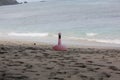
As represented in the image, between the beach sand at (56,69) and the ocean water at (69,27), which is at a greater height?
the ocean water at (69,27)

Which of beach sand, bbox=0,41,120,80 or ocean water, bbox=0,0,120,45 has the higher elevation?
ocean water, bbox=0,0,120,45

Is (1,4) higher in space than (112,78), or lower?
higher

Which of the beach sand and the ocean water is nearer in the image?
the beach sand

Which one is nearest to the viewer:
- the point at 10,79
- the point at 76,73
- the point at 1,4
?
the point at 10,79

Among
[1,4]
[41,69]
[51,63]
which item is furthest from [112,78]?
[1,4]

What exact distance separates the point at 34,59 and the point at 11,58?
517 mm

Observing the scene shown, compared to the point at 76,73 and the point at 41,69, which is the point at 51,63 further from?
the point at 76,73

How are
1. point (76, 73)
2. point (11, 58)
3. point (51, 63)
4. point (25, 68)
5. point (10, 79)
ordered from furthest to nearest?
point (11, 58), point (51, 63), point (25, 68), point (76, 73), point (10, 79)

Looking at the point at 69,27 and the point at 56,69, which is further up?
the point at 69,27

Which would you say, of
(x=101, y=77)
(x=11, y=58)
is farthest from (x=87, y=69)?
(x=11, y=58)

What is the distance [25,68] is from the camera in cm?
651

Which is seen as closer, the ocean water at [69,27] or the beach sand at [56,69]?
the beach sand at [56,69]

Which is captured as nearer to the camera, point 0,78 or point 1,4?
point 0,78

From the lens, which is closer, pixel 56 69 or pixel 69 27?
pixel 56 69
